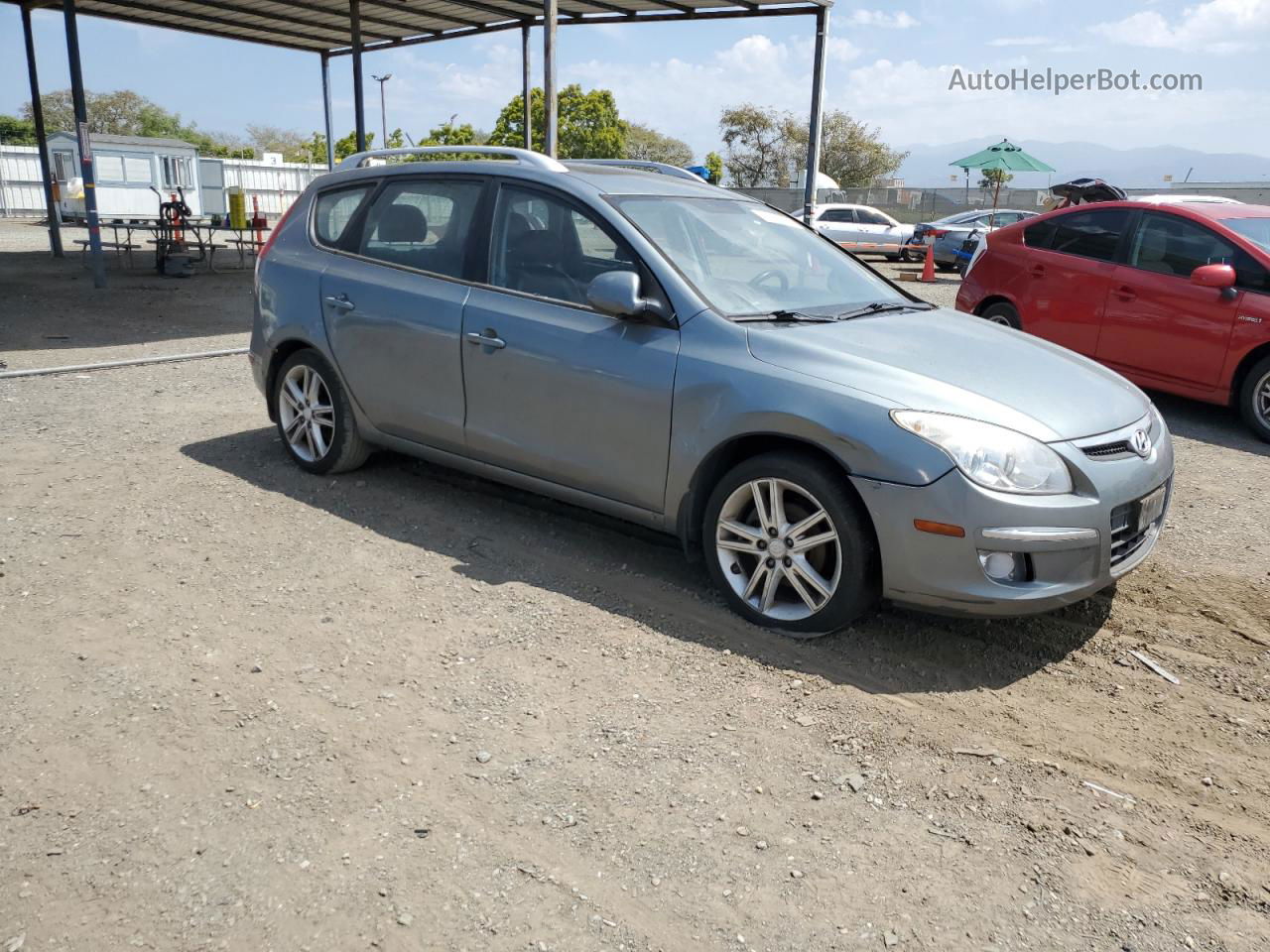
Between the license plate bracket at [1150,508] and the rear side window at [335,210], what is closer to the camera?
the license plate bracket at [1150,508]

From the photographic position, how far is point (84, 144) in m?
14.9

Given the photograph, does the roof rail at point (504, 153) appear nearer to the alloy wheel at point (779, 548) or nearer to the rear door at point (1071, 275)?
the alloy wheel at point (779, 548)

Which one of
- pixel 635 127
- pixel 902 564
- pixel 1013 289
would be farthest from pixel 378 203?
pixel 635 127

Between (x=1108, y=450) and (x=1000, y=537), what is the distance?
652 mm

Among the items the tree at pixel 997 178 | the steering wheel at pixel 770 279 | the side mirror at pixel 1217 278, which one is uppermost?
the tree at pixel 997 178

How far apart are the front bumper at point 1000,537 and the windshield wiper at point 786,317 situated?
91cm

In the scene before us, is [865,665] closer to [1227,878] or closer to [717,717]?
[717,717]

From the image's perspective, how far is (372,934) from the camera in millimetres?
2416

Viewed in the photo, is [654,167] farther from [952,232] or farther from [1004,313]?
[952,232]

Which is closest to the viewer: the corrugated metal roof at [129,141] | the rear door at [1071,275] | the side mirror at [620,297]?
the side mirror at [620,297]

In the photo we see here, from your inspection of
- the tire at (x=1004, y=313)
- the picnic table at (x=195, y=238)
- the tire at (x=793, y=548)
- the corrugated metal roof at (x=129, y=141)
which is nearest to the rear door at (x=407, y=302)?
the tire at (x=793, y=548)

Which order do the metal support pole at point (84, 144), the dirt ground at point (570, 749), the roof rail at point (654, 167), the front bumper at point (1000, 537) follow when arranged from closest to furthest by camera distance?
1. the dirt ground at point (570, 749)
2. the front bumper at point (1000, 537)
3. the roof rail at point (654, 167)
4. the metal support pole at point (84, 144)

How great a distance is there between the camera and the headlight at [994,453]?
3531 mm

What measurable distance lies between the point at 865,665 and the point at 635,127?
277 feet
